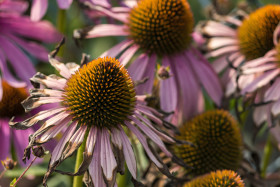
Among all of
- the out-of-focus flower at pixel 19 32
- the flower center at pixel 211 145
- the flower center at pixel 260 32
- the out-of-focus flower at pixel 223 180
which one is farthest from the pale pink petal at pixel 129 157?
the flower center at pixel 260 32

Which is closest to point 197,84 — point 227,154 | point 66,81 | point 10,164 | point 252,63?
point 252,63

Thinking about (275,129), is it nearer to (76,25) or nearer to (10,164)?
(10,164)

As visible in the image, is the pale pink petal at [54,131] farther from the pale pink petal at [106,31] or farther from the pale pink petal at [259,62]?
the pale pink petal at [259,62]

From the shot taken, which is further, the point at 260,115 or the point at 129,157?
the point at 260,115

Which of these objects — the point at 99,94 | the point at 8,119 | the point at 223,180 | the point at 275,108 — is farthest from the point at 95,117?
the point at 275,108

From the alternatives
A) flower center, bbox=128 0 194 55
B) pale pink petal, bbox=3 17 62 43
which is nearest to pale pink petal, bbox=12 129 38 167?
pale pink petal, bbox=3 17 62 43

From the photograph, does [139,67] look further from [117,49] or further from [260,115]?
[260,115]
